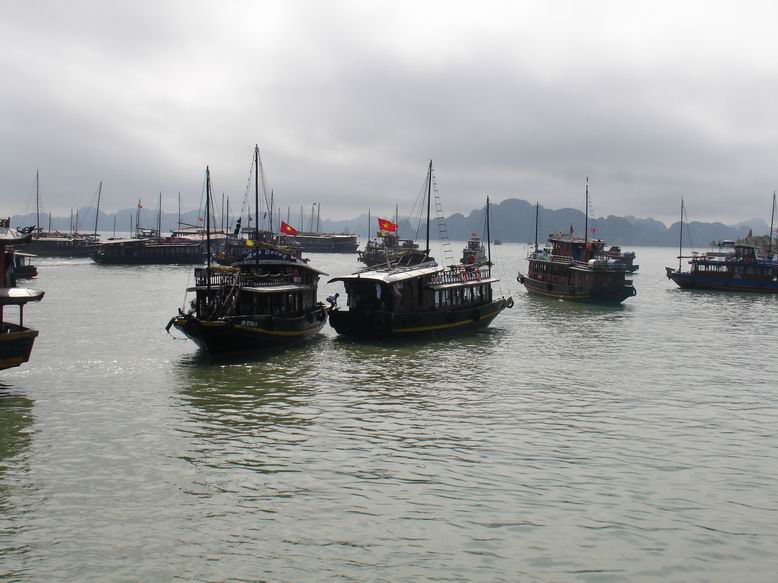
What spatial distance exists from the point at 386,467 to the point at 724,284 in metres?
80.1

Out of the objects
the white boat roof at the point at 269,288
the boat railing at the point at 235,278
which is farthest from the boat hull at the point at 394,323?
the boat railing at the point at 235,278

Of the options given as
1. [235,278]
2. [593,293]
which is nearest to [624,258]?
[593,293]

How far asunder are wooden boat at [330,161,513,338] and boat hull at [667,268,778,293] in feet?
179

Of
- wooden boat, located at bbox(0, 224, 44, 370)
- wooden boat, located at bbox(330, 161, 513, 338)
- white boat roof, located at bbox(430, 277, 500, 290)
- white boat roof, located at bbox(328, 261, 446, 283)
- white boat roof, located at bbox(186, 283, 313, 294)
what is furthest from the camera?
white boat roof, located at bbox(430, 277, 500, 290)

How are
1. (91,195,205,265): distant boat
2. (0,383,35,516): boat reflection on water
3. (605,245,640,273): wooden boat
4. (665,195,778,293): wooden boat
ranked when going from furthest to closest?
(91,195,205,265): distant boat → (605,245,640,273): wooden boat → (665,195,778,293): wooden boat → (0,383,35,516): boat reflection on water

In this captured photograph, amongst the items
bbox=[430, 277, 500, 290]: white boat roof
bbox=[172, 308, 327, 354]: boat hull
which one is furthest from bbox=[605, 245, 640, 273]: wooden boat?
bbox=[172, 308, 327, 354]: boat hull

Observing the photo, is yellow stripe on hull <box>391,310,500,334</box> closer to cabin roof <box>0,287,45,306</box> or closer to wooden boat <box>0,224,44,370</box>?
cabin roof <box>0,287,45,306</box>

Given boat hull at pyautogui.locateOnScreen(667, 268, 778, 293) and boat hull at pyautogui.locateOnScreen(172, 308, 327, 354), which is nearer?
boat hull at pyautogui.locateOnScreen(172, 308, 327, 354)

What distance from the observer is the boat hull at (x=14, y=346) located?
86.4 ft

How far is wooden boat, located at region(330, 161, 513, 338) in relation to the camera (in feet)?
136

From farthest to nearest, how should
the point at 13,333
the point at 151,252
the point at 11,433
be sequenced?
the point at 151,252 < the point at 13,333 < the point at 11,433

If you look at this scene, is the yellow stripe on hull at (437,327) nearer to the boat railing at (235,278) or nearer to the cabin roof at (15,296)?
the boat railing at (235,278)

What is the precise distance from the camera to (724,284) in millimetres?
86375

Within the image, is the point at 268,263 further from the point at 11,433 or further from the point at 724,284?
the point at 724,284
